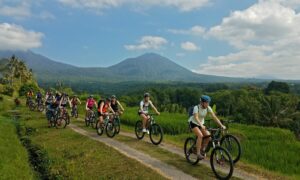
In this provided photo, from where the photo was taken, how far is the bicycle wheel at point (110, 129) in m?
19.0

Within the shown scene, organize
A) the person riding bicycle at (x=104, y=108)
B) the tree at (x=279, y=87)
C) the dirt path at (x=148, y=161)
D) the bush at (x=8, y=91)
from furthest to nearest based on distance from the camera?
the tree at (x=279, y=87)
the bush at (x=8, y=91)
the person riding bicycle at (x=104, y=108)
the dirt path at (x=148, y=161)

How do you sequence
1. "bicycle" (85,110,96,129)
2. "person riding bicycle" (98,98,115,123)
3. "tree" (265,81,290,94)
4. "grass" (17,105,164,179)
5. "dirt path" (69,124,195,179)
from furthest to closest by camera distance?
1. "tree" (265,81,290,94)
2. "bicycle" (85,110,96,129)
3. "person riding bicycle" (98,98,115,123)
4. "grass" (17,105,164,179)
5. "dirt path" (69,124,195,179)

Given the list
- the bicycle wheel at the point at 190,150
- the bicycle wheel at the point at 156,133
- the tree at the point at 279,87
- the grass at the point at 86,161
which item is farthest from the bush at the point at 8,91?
the tree at the point at 279,87

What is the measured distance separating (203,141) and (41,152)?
831 cm

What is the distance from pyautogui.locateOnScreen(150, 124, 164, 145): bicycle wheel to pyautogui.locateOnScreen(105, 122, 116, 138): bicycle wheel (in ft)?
10.3

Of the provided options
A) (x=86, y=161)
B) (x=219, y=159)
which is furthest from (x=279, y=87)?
Answer: (x=219, y=159)

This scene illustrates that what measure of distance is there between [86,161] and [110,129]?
5.62m

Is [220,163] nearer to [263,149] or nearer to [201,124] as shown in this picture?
[201,124]

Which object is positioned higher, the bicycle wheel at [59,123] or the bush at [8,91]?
the bush at [8,91]

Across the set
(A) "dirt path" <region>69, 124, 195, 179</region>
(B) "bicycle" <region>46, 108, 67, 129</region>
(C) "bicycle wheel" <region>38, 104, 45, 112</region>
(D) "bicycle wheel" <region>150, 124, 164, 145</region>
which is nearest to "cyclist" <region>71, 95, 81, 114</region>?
(B) "bicycle" <region>46, 108, 67, 129</region>

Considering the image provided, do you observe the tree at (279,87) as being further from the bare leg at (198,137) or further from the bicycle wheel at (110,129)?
the bare leg at (198,137)

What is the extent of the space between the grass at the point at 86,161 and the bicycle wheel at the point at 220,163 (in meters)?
1.71

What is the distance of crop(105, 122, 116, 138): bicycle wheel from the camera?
19.0m

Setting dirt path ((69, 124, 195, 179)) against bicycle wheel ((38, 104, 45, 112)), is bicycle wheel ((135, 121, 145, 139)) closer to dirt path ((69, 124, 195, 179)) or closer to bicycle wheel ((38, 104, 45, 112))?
→ dirt path ((69, 124, 195, 179))
